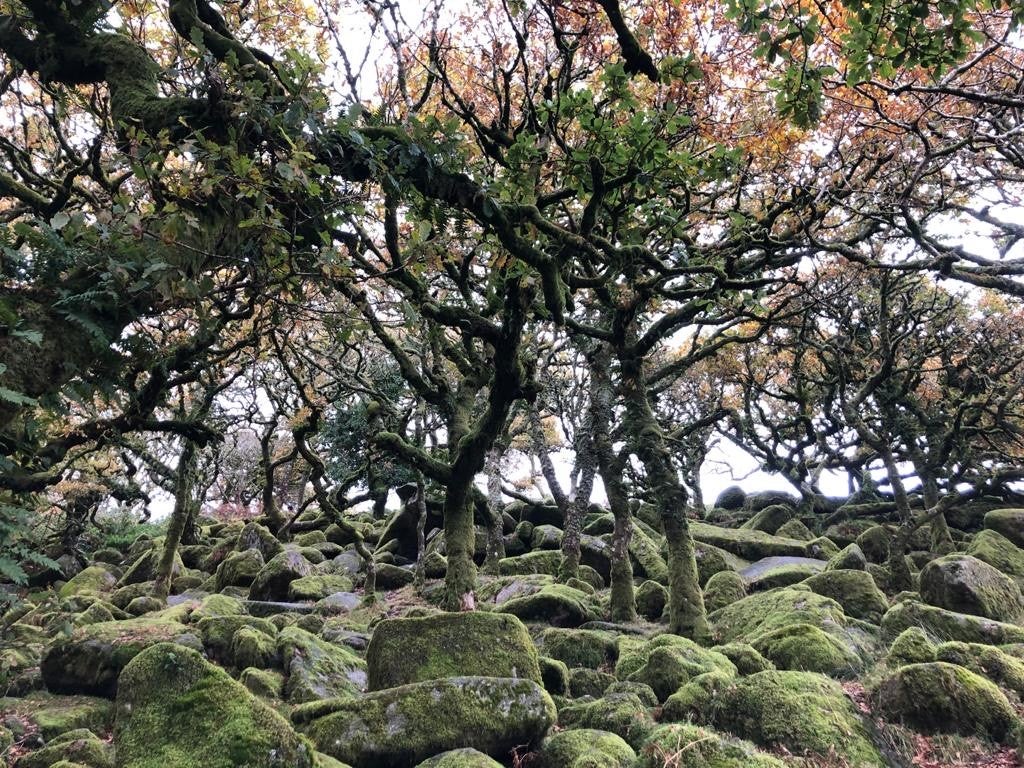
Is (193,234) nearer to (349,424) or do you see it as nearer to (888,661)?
(888,661)

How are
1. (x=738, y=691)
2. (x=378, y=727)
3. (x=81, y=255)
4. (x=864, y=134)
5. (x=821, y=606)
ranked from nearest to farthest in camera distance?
(x=81, y=255)
(x=378, y=727)
(x=738, y=691)
(x=821, y=606)
(x=864, y=134)

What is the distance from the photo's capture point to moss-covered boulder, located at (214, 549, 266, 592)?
17094 millimetres

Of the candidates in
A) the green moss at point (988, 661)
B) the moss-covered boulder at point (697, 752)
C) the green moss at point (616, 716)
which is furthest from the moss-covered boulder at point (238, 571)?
the green moss at point (988, 661)

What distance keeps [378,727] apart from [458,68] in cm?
1152

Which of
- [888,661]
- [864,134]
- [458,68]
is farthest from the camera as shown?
[458,68]

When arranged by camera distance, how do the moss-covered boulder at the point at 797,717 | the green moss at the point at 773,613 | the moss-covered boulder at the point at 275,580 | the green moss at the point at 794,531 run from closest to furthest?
1. the moss-covered boulder at the point at 797,717
2. the green moss at the point at 773,613
3. the moss-covered boulder at the point at 275,580
4. the green moss at the point at 794,531

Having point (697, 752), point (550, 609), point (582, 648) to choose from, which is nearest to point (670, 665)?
point (582, 648)

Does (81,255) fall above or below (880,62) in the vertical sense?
below

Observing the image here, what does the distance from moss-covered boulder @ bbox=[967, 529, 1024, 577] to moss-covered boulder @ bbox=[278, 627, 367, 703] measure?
14.1 meters

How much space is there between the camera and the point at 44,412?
4.88 metres

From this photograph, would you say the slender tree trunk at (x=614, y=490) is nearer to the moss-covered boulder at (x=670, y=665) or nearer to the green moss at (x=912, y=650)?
the moss-covered boulder at (x=670, y=665)

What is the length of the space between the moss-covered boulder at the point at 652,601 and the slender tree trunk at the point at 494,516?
5.48m

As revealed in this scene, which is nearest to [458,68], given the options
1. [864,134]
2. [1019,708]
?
[864,134]

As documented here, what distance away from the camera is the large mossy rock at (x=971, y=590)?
392 inches
